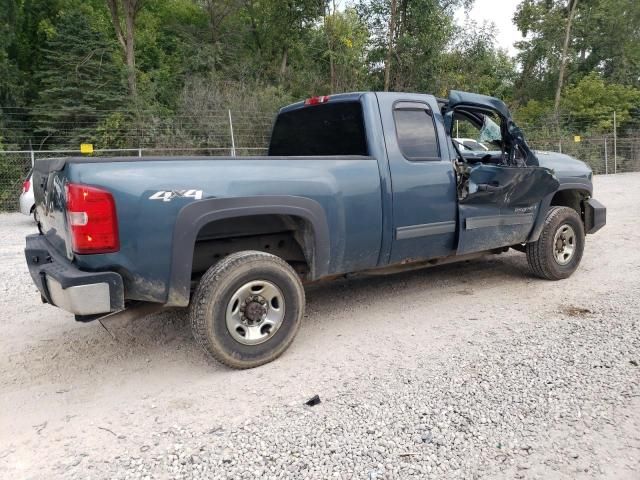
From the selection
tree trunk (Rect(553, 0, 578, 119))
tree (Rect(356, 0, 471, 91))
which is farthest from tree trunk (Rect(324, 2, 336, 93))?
tree trunk (Rect(553, 0, 578, 119))

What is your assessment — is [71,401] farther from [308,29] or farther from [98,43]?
[308,29]

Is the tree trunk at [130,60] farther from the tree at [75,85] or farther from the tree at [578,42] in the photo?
the tree at [578,42]

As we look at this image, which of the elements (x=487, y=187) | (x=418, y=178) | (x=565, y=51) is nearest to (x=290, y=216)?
(x=418, y=178)

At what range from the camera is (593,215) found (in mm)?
6086

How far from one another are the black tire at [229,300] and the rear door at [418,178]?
3.75 feet

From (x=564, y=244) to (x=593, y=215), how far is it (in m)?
0.77

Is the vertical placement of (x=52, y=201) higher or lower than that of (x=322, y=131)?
lower

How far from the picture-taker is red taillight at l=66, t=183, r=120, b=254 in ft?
9.84

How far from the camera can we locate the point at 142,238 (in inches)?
123

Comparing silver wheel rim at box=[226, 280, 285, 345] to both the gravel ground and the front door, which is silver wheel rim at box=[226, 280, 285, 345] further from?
the front door

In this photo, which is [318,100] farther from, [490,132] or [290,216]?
[490,132]

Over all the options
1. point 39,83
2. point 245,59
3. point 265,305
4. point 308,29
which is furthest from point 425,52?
point 265,305

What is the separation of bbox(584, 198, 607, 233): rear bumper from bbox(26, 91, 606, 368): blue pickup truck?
521 mm

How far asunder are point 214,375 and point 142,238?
1101mm
